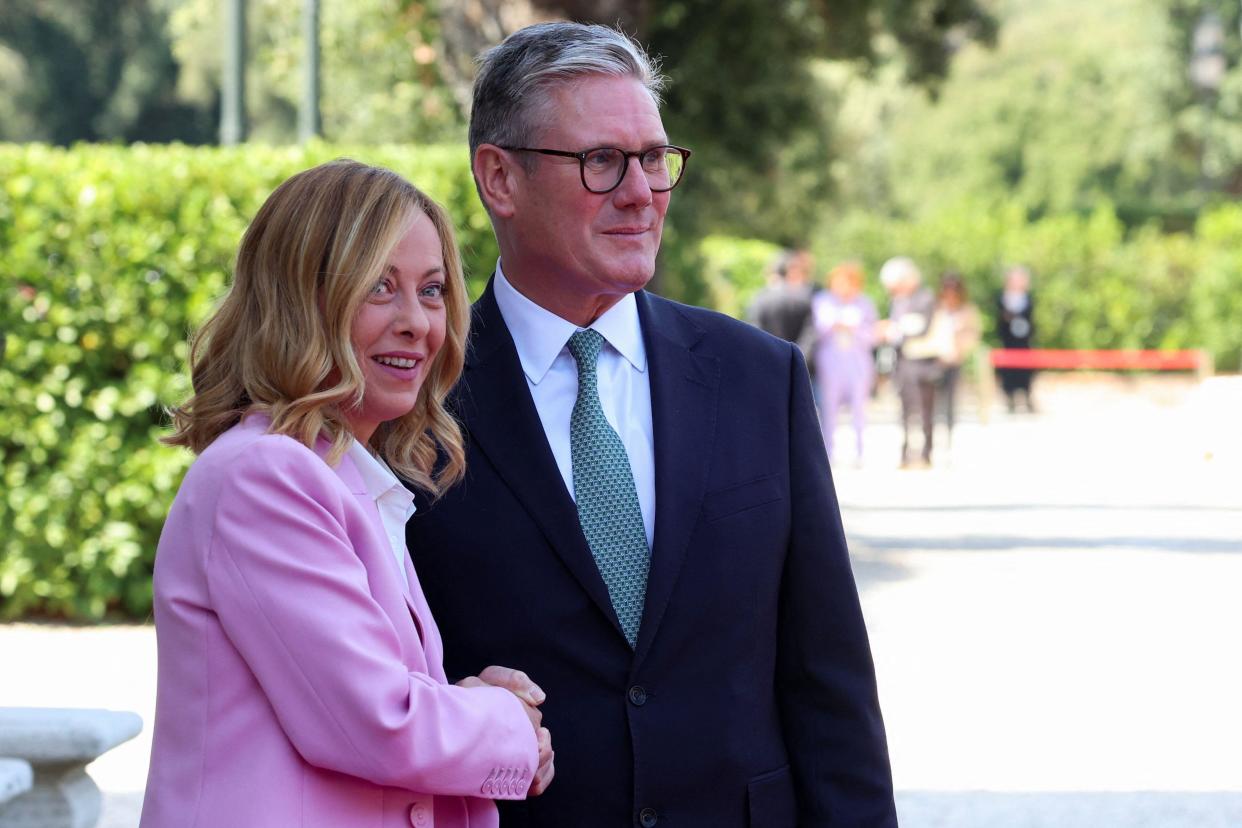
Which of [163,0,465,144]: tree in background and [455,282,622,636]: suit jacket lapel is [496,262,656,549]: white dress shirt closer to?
[455,282,622,636]: suit jacket lapel

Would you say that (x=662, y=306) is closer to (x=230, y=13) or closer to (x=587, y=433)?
(x=587, y=433)

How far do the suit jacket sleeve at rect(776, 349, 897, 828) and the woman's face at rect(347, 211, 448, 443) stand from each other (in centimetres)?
74

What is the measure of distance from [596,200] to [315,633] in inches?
37.4

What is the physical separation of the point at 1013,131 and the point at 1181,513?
58278mm

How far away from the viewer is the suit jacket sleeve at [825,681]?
2.76 m

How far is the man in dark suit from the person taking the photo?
104 inches

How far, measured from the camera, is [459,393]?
9.20 feet

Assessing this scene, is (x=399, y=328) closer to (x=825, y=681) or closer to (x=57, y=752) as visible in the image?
(x=825, y=681)


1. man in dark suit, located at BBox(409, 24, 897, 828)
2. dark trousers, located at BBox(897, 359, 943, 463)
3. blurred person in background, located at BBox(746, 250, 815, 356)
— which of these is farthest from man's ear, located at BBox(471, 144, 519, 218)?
dark trousers, located at BBox(897, 359, 943, 463)

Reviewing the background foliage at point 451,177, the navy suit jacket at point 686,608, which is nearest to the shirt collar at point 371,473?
the navy suit jacket at point 686,608

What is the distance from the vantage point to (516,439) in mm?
2740

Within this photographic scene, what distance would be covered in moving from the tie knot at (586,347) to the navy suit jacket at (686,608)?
88mm

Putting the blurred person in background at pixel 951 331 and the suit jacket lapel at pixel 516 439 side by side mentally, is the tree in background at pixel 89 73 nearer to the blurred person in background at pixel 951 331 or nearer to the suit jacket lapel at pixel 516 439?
the blurred person in background at pixel 951 331

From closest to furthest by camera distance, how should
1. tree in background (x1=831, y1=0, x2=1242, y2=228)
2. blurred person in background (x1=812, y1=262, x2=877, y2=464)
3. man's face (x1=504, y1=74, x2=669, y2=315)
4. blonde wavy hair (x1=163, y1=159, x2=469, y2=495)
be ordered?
blonde wavy hair (x1=163, y1=159, x2=469, y2=495) < man's face (x1=504, y1=74, x2=669, y2=315) < blurred person in background (x1=812, y1=262, x2=877, y2=464) < tree in background (x1=831, y1=0, x2=1242, y2=228)
